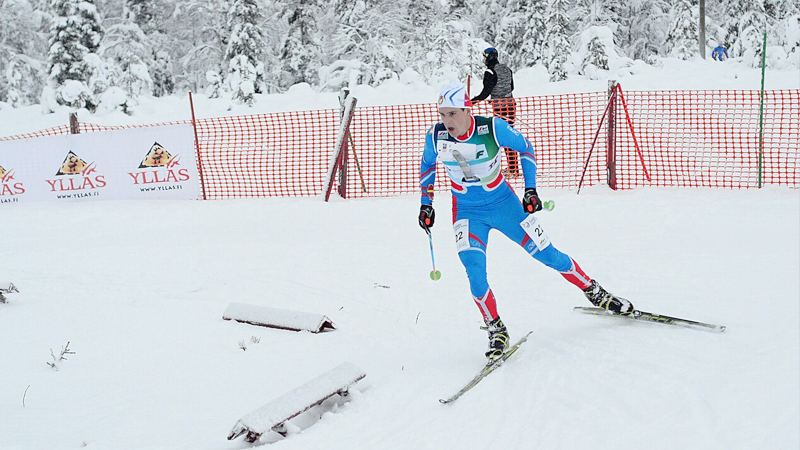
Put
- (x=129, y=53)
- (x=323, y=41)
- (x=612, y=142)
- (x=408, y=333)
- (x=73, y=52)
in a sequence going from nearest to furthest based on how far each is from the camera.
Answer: (x=408, y=333) → (x=612, y=142) → (x=73, y=52) → (x=129, y=53) → (x=323, y=41)

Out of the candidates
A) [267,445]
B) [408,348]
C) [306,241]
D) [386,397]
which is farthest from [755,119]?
[267,445]

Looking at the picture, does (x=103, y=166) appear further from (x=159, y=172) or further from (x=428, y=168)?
(x=428, y=168)

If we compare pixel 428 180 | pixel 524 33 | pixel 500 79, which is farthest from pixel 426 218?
pixel 524 33

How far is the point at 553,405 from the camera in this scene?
12.2 ft

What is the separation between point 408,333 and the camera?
5.48m

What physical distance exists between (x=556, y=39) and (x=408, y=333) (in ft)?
63.4

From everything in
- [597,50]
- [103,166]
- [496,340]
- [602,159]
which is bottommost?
[496,340]

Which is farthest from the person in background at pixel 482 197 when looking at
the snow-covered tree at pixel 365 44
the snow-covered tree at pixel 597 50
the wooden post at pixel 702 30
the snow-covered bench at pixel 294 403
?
the wooden post at pixel 702 30

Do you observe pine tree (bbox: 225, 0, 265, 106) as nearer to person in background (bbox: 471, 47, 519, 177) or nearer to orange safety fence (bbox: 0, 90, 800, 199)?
orange safety fence (bbox: 0, 90, 800, 199)

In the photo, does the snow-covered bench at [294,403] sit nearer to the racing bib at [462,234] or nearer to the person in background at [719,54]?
the racing bib at [462,234]

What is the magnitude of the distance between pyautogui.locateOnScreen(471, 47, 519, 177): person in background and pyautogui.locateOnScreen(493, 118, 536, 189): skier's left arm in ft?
16.9

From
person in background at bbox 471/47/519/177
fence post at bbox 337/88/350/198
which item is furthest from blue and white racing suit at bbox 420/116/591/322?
fence post at bbox 337/88/350/198

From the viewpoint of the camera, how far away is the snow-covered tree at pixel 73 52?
20.6 m

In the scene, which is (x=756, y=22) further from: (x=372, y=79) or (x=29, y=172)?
(x=29, y=172)
